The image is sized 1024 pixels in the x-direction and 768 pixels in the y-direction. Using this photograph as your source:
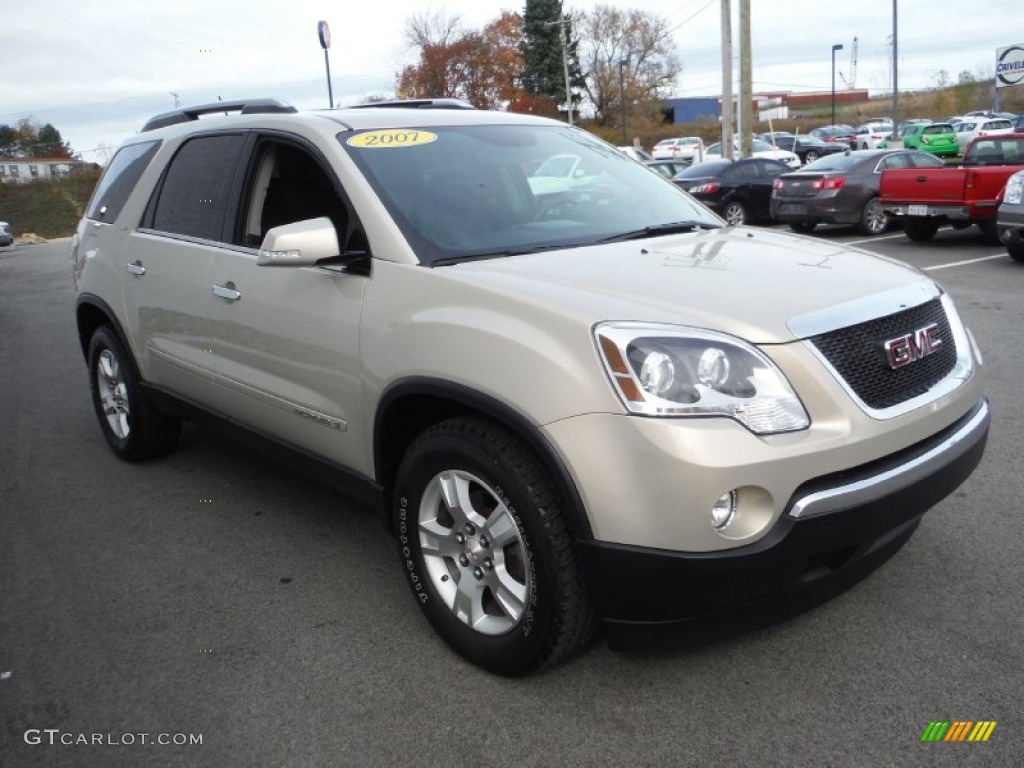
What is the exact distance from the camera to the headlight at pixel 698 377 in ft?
7.89

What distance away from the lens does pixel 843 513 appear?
2451mm

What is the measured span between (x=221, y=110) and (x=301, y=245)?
7.67 feet

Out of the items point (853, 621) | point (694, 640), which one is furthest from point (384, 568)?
point (853, 621)

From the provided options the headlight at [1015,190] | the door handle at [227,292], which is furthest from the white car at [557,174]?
the headlight at [1015,190]

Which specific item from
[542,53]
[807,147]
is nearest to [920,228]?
[807,147]

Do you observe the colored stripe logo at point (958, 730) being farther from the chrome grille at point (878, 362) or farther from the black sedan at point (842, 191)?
the black sedan at point (842, 191)

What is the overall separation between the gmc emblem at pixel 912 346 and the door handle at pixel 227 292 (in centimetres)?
250

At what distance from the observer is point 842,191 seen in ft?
47.4

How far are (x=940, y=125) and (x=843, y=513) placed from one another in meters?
45.8

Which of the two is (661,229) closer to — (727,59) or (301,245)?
(301,245)

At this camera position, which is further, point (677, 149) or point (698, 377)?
point (677, 149)

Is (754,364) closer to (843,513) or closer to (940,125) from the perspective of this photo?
(843,513)

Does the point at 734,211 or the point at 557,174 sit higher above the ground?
the point at 557,174

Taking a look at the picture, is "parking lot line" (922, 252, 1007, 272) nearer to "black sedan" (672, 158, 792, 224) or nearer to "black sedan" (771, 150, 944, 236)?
"black sedan" (771, 150, 944, 236)
